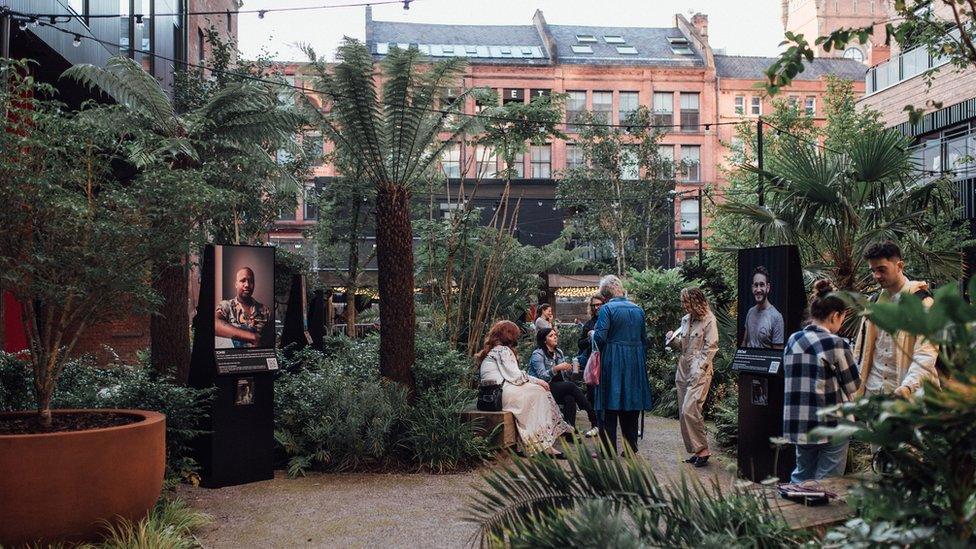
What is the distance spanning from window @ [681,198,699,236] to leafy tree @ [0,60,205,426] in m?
44.3

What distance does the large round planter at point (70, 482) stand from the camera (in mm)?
5641

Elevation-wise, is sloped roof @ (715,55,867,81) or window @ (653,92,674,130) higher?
sloped roof @ (715,55,867,81)

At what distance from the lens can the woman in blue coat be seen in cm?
912

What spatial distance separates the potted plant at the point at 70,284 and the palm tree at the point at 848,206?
21.0ft

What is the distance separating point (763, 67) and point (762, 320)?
4714 cm

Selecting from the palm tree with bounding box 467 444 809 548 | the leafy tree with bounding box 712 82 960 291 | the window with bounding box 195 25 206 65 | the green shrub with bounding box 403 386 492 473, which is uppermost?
the window with bounding box 195 25 206 65

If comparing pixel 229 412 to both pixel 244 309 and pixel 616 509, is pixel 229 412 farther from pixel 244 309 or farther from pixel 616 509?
pixel 616 509

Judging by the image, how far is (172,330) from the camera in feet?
42.0

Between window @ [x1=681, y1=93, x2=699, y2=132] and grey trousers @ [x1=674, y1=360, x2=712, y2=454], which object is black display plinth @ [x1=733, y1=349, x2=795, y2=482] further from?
window @ [x1=681, y1=93, x2=699, y2=132]

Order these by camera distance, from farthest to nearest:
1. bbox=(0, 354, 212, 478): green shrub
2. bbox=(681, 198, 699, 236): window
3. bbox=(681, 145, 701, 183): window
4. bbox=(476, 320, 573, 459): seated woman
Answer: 1. bbox=(681, 145, 701, 183): window
2. bbox=(681, 198, 699, 236): window
3. bbox=(476, 320, 573, 459): seated woman
4. bbox=(0, 354, 212, 478): green shrub

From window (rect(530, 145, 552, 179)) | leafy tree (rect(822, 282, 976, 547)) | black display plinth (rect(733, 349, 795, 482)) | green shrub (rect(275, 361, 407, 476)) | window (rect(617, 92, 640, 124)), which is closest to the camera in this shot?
leafy tree (rect(822, 282, 976, 547))

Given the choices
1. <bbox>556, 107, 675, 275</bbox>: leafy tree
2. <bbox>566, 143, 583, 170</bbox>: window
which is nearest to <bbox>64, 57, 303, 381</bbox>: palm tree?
<bbox>556, 107, 675, 275</bbox>: leafy tree

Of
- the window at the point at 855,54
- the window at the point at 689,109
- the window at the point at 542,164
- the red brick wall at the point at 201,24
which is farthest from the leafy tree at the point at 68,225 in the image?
the window at the point at 855,54

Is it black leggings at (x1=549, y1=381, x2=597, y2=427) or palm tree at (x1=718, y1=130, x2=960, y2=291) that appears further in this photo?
black leggings at (x1=549, y1=381, x2=597, y2=427)
